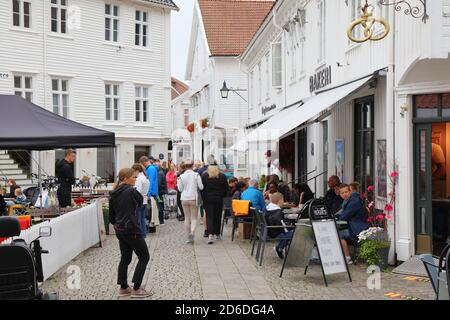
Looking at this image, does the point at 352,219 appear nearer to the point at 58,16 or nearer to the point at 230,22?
the point at 58,16

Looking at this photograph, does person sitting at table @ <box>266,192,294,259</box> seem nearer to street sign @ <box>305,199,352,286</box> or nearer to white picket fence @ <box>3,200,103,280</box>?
street sign @ <box>305,199,352,286</box>

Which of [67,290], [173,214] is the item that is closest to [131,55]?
[173,214]

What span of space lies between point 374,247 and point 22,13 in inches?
857

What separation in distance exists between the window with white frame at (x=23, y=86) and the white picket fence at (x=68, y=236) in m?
15.2

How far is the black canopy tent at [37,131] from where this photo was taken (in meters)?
→ 9.21

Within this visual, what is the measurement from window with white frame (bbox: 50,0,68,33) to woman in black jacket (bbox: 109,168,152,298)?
71.8 feet

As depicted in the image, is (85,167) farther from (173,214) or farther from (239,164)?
(173,214)

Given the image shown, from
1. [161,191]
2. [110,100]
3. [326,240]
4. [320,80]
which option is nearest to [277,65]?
[320,80]

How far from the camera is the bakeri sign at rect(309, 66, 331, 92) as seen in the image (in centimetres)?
1423

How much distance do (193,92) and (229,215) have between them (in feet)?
99.5

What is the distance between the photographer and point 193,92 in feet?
148

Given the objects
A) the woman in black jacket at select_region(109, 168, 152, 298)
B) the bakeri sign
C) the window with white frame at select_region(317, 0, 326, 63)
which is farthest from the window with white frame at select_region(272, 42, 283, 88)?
the woman in black jacket at select_region(109, 168, 152, 298)

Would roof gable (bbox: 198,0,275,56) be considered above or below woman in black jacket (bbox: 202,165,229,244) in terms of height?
above

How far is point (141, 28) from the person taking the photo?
3139 centimetres
